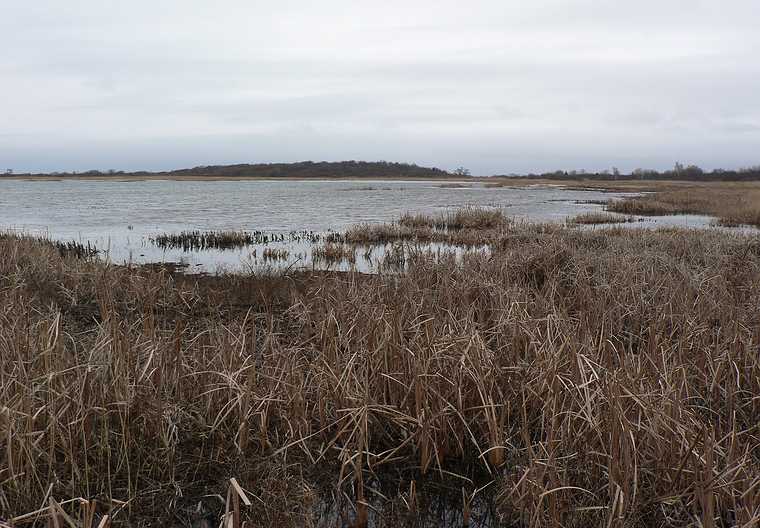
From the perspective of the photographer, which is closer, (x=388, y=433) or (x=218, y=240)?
(x=388, y=433)

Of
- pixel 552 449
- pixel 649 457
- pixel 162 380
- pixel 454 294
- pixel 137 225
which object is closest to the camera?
pixel 552 449

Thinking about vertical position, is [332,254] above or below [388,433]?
above

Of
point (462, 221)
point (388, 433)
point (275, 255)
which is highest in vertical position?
point (462, 221)

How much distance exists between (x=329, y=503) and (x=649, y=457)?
2215 mm

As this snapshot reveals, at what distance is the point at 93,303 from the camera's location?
888 centimetres

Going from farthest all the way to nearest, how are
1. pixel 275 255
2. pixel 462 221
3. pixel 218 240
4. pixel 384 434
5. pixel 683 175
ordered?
pixel 683 175 → pixel 462 221 → pixel 218 240 → pixel 275 255 → pixel 384 434

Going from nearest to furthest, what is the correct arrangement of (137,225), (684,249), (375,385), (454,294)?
1. (375,385)
2. (454,294)
3. (684,249)
4. (137,225)

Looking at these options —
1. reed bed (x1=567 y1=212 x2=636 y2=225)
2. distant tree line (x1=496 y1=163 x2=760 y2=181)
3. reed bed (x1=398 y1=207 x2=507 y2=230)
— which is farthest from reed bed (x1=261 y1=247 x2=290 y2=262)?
distant tree line (x1=496 y1=163 x2=760 y2=181)

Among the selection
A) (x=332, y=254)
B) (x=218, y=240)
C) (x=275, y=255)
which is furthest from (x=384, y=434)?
(x=218, y=240)

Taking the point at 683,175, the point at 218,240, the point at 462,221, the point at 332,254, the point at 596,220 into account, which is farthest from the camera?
the point at 683,175

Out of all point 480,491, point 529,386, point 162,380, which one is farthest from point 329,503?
point 529,386

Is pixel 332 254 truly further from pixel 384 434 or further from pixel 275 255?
pixel 384 434

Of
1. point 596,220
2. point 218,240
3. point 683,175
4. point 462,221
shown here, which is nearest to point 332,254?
point 218,240

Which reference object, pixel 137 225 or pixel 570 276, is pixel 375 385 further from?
pixel 137 225
